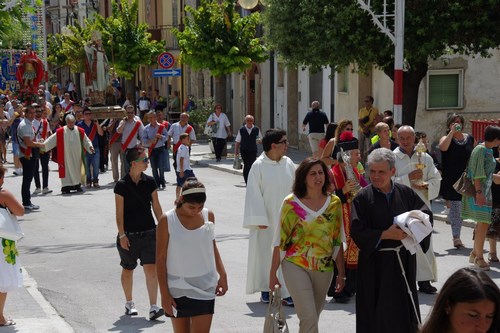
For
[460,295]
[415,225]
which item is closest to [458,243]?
[415,225]

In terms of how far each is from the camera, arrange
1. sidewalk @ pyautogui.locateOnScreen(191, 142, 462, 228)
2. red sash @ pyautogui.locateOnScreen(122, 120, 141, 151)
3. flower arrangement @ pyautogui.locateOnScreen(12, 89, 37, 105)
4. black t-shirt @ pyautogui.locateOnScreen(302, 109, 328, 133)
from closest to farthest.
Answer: red sash @ pyautogui.locateOnScreen(122, 120, 141, 151)
black t-shirt @ pyautogui.locateOnScreen(302, 109, 328, 133)
sidewalk @ pyautogui.locateOnScreen(191, 142, 462, 228)
flower arrangement @ pyautogui.locateOnScreen(12, 89, 37, 105)

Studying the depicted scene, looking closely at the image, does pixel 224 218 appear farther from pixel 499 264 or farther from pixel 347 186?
pixel 347 186

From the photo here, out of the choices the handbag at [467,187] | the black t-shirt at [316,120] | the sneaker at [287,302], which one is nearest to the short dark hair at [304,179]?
the sneaker at [287,302]

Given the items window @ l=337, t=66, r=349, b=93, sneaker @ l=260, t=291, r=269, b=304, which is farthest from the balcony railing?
sneaker @ l=260, t=291, r=269, b=304

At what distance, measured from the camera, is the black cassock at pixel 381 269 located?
6.91 meters

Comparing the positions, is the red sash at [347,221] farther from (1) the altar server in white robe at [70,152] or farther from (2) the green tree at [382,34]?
(1) the altar server in white robe at [70,152]

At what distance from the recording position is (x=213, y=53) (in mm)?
30172

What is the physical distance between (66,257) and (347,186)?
4949 mm

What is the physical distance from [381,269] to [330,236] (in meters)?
0.73

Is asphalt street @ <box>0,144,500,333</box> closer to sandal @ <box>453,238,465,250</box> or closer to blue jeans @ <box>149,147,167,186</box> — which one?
sandal @ <box>453,238,465,250</box>

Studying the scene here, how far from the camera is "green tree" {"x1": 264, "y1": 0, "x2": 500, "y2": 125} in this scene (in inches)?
782

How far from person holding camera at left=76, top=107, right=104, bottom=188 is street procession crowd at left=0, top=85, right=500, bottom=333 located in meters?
8.10

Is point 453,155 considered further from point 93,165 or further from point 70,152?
point 93,165

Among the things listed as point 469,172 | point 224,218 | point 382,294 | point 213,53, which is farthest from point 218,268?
point 213,53
